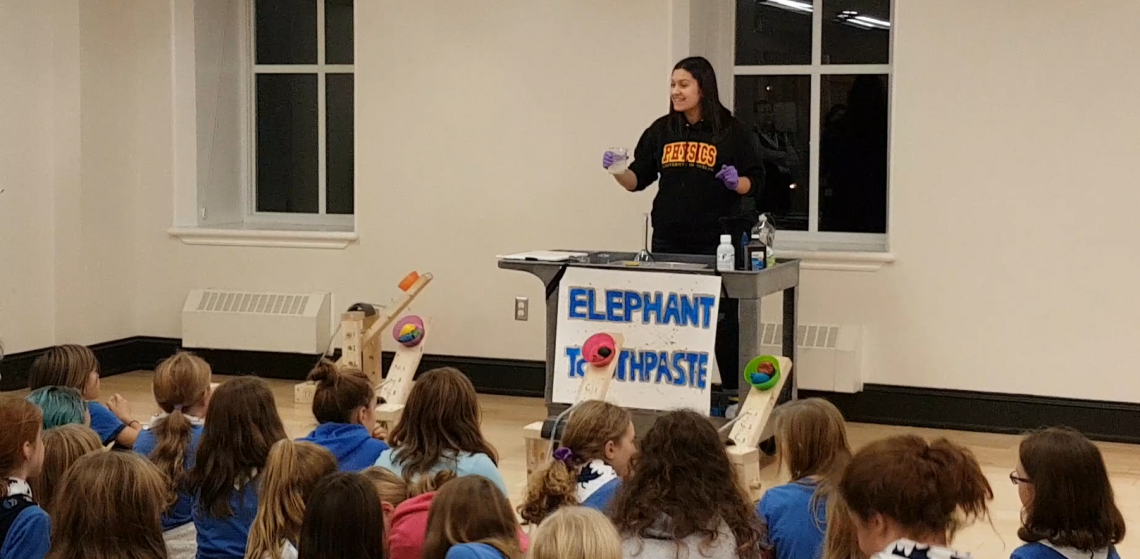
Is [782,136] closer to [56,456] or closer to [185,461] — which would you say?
[185,461]

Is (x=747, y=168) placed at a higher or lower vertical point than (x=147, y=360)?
higher

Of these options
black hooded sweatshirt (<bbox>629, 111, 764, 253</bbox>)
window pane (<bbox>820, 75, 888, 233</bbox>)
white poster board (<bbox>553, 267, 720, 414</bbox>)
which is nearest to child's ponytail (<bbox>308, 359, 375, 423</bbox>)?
white poster board (<bbox>553, 267, 720, 414</bbox>)

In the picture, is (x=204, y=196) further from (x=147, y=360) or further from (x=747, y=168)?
(x=747, y=168)

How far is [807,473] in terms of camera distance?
10.3ft

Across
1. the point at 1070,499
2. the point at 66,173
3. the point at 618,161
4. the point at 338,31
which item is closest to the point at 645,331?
the point at 618,161

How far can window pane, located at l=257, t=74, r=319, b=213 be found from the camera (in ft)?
26.0

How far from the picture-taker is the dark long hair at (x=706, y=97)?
5.78 metres

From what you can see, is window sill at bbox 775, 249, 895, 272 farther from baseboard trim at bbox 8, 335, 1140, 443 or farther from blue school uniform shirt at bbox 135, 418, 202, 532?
blue school uniform shirt at bbox 135, 418, 202, 532

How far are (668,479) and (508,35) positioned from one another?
451 centimetres

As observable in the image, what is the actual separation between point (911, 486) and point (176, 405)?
248cm

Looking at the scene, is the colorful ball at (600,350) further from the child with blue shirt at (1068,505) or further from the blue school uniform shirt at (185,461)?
the child with blue shirt at (1068,505)

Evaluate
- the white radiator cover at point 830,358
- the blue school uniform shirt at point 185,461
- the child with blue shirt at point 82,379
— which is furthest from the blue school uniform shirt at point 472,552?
the white radiator cover at point 830,358

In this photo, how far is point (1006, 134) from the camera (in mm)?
6223

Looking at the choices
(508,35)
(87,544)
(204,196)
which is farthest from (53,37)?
(87,544)
